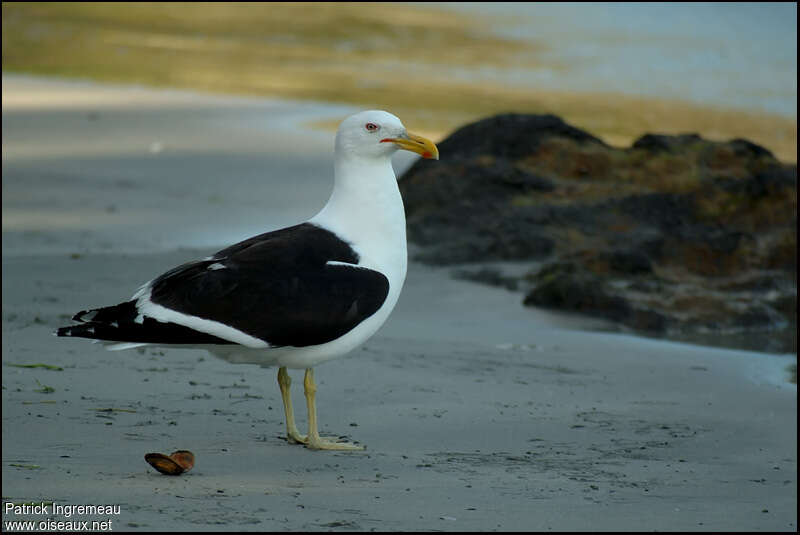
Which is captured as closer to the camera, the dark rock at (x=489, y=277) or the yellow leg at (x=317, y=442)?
the yellow leg at (x=317, y=442)

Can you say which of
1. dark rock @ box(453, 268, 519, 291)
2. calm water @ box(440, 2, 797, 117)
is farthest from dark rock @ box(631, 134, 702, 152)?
calm water @ box(440, 2, 797, 117)

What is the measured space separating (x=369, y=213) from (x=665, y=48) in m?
22.2

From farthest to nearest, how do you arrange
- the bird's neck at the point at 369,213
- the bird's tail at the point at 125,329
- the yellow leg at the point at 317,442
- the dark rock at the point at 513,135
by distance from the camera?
1. the dark rock at the point at 513,135
2. the bird's neck at the point at 369,213
3. the yellow leg at the point at 317,442
4. the bird's tail at the point at 125,329

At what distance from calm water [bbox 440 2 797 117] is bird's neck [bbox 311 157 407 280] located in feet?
52.4

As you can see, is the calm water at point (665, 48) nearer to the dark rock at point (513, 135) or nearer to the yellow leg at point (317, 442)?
the dark rock at point (513, 135)

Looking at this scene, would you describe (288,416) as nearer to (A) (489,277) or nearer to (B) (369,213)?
(B) (369,213)

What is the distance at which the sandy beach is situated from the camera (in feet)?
16.0

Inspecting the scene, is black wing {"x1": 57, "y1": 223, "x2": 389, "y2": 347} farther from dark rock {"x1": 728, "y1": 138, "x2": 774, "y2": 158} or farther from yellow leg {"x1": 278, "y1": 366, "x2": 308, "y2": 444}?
dark rock {"x1": 728, "y1": 138, "x2": 774, "y2": 158}

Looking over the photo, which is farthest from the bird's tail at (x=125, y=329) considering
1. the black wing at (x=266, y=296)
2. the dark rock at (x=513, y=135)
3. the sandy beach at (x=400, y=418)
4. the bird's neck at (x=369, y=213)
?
the dark rock at (x=513, y=135)

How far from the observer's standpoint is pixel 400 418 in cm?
648

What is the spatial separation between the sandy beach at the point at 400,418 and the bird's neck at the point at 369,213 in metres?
0.81

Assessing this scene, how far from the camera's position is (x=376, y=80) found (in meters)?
23.3

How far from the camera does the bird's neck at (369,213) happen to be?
620 centimetres

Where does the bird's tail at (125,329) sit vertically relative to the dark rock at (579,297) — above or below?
above
